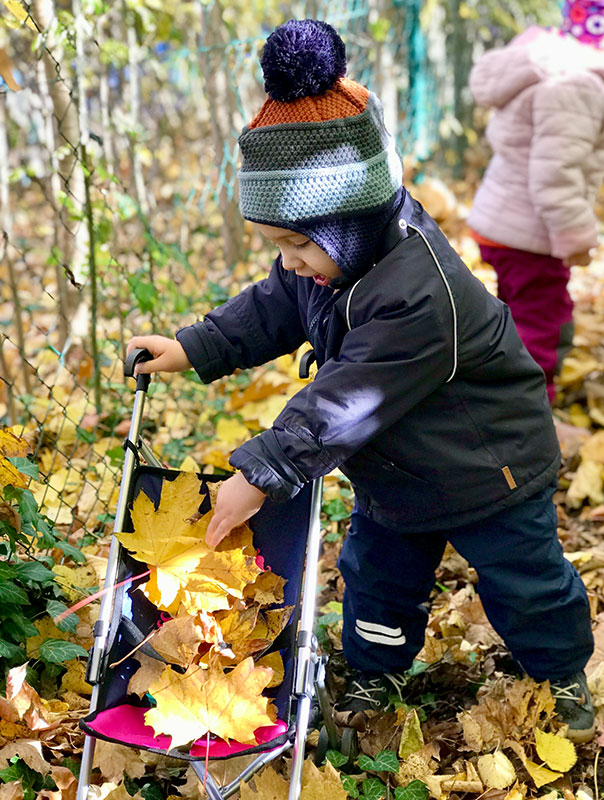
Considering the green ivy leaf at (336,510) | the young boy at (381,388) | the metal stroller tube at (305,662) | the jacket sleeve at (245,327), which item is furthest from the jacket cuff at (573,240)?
the metal stroller tube at (305,662)

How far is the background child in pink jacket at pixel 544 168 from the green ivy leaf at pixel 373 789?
2.10m

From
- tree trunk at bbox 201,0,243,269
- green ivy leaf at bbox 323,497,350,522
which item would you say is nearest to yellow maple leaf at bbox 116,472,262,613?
green ivy leaf at bbox 323,497,350,522

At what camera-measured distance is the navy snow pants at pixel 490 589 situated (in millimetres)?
→ 2115

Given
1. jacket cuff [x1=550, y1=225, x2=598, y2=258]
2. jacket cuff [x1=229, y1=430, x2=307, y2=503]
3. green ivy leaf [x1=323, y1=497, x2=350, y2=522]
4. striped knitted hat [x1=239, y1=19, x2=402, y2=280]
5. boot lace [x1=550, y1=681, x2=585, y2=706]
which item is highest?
striped knitted hat [x1=239, y1=19, x2=402, y2=280]

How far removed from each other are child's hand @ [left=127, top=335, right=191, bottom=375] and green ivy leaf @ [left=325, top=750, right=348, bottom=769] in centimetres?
104

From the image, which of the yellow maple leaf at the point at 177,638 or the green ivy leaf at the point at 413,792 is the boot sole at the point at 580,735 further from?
the yellow maple leaf at the point at 177,638

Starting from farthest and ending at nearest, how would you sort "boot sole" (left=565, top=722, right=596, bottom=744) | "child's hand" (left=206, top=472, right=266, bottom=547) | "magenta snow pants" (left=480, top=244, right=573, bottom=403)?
1. "magenta snow pants" (left=480, top=244, right=573, bottom=403)
2. "boot sole" (left=565, top=722, right=596, bottom=744)
3. "child's hand" (left=206, top=472, right=266, bottom=547)

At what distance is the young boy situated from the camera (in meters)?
1.74

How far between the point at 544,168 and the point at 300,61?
76.8 inches

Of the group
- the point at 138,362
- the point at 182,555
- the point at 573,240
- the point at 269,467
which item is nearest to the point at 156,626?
the point at 182,555

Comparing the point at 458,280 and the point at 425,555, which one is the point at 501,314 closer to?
the point at 458,280

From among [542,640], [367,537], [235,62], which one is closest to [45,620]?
[367,537]

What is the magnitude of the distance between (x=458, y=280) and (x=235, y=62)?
10.1 ft

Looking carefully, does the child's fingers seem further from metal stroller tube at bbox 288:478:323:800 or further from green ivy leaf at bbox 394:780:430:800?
green ivy leaf at bbox 394:780:430:800
